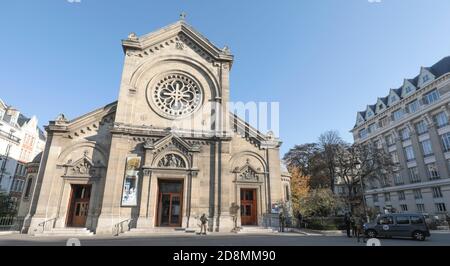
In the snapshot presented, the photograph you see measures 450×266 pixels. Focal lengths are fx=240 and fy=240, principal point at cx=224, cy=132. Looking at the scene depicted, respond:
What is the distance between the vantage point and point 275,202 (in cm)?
2234

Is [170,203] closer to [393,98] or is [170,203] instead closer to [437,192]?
[437,192]

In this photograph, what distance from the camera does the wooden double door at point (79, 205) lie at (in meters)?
20.2

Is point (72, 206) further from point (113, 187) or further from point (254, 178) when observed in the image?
point (254, 178)

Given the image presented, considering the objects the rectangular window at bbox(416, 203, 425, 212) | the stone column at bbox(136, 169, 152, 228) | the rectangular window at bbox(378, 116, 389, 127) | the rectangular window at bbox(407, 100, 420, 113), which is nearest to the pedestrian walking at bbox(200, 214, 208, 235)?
the stone column at bbox(136, 169, 152, 228)

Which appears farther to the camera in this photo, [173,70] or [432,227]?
[432,227]

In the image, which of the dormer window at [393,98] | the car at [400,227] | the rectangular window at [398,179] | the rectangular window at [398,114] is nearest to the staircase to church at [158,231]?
the car at [400,227]

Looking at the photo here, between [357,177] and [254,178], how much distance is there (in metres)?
20.4

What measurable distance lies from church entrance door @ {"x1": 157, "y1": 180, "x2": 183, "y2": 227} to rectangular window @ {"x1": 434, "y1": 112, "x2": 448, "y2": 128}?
139 ft

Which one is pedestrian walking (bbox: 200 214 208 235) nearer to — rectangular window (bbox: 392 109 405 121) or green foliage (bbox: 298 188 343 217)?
green foliage (bbox: 298 188 343 217)

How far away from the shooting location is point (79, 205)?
20.7 m

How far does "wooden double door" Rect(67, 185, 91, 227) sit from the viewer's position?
2016 centimetres

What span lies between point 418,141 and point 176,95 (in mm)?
43513

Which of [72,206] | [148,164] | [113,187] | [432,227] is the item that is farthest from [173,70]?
[432,227]
